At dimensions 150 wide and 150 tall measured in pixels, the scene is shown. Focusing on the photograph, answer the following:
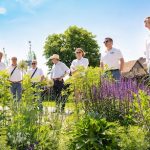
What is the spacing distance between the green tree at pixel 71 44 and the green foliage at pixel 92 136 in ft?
155

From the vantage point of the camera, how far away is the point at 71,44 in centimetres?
5531

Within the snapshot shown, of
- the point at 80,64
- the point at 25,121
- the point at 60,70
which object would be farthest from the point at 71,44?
the point at 25,121

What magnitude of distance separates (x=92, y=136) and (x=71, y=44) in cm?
5053

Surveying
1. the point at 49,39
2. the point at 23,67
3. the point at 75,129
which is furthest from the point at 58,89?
the point at 49,39

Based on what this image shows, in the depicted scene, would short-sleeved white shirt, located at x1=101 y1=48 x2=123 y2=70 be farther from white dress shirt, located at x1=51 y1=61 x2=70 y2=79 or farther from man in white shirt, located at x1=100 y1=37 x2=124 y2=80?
white dress shirt, located at x1=51 y1=61 x2=70 y2=79

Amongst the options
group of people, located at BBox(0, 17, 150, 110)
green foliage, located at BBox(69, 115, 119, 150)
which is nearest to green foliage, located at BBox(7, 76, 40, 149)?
green foliage, located at BBox(69, 115, 119, 150)

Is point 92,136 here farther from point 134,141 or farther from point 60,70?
point 60,70

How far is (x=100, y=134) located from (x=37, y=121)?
4.21ft

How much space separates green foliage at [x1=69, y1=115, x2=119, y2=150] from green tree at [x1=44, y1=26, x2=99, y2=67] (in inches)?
1861

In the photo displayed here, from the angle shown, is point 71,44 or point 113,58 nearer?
point 113,58

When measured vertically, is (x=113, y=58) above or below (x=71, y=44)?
below

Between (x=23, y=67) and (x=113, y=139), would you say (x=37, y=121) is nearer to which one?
(x=23, y=67)

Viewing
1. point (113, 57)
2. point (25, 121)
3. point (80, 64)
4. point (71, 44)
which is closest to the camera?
point (25, 121)

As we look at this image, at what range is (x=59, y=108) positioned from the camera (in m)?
6.18
